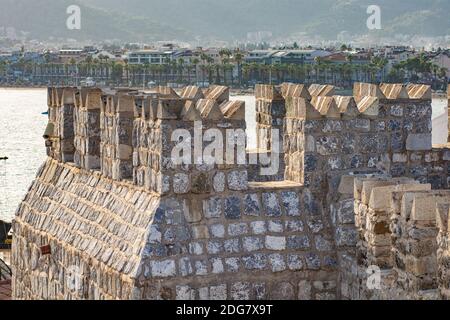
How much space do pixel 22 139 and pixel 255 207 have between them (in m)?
100

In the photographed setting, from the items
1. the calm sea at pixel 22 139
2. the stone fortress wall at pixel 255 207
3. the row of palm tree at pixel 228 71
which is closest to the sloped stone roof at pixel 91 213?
the stone fortress wall at pixel 255 207

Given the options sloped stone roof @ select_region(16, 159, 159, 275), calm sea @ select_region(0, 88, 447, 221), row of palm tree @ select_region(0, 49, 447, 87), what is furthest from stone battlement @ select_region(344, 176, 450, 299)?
row of palm tree @ select_region(0, 49, 447, 87)

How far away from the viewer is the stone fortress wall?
9219 mm

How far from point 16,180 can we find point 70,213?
67.2 m

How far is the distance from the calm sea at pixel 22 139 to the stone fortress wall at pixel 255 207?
572cm

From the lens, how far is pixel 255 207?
32.3 ft

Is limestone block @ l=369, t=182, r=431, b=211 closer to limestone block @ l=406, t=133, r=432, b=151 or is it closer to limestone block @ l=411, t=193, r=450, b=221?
limestone block @ l=411, t=193, r=450, b=221

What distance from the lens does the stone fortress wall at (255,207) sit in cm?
922

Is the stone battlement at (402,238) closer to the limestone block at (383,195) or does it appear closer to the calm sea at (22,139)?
the limestone block at (383,195)

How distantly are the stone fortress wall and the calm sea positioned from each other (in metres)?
5.72

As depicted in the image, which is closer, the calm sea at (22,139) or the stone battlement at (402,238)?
the stone battlement at (402,238)

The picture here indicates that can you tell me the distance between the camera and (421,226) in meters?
8.43

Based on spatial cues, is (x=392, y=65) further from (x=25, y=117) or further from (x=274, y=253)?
(x=274, y=253)

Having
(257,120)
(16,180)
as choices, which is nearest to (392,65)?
(16,180)
